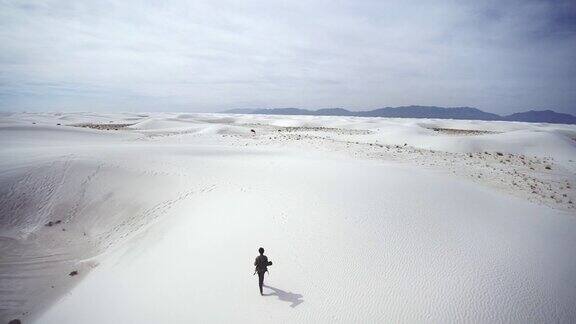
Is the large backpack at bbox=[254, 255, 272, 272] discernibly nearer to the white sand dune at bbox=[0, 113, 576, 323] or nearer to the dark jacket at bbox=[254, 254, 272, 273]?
the dark jacket at bbox=[254, 254, 272, 273]

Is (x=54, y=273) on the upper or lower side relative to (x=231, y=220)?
lower

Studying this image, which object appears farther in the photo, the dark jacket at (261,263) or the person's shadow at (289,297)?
the dark jacket at (261,263)

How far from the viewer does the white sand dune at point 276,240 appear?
771 centimetres

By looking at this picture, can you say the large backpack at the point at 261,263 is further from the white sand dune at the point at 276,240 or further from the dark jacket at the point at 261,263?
the white sand dune at the point at 276,240

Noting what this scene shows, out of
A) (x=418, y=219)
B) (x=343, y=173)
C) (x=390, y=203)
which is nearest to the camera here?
(x=418, y=219)

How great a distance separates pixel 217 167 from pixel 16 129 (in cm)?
2797

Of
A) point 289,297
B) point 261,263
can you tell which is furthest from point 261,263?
point 289,297

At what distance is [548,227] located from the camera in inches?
484

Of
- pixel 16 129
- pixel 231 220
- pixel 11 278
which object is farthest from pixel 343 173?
pixel 16 129

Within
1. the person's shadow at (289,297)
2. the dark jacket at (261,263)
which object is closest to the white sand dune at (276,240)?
the person's shadow at (289,297)

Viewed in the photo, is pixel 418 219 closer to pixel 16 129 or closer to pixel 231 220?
pixel 231 220

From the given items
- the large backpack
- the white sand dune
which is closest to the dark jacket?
the large backpack

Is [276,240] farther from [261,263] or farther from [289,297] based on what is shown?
[289,297]

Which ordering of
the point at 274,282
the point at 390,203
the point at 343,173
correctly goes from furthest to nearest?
the point at 343,173 < the point at 390,203 < the point at 274,282
